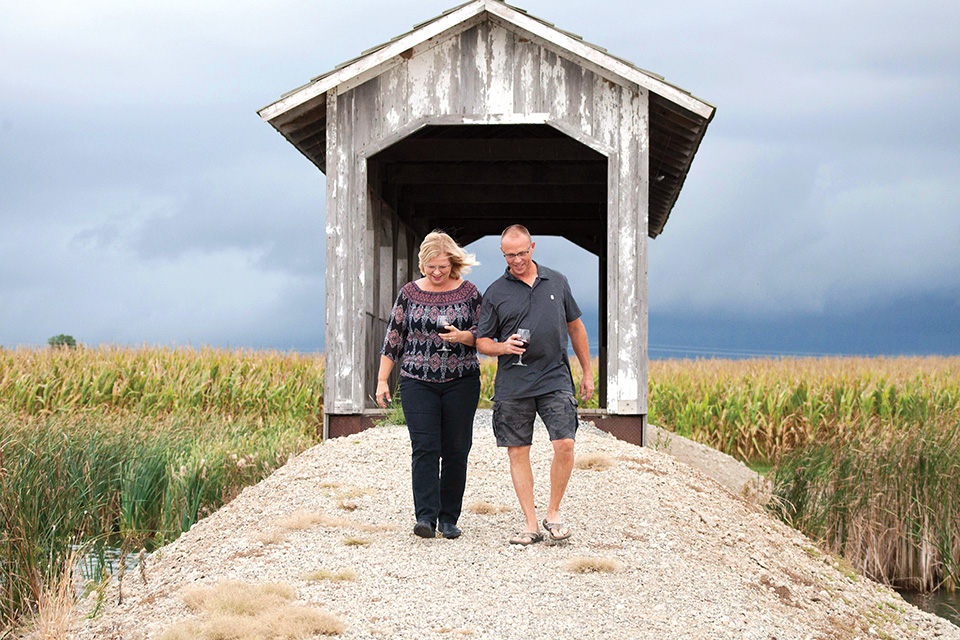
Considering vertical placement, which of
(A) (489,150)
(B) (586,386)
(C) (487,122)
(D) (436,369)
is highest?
(A) (489,150)

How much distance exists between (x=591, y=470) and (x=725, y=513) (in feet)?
4.10

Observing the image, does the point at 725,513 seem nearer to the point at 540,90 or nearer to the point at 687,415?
the point at 540,90

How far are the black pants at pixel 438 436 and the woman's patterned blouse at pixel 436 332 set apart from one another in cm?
8

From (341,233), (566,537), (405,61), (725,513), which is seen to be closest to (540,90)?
(405,61)

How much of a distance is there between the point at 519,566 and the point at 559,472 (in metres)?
0.69

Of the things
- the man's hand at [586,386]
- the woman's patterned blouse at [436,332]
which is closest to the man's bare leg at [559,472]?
the man's hand at [586,386]

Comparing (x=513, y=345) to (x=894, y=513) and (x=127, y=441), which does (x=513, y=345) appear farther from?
(x=127, y=441)

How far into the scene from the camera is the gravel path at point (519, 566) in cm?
500

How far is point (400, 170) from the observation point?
1368 centimetres

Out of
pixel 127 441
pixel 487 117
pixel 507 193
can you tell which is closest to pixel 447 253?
pixel 487 117

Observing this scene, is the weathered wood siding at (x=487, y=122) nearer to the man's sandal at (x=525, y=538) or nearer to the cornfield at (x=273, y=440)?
the cornfield at (x=273, y=440)

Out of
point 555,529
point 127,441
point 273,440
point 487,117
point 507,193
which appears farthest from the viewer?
point 507,193

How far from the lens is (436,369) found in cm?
619

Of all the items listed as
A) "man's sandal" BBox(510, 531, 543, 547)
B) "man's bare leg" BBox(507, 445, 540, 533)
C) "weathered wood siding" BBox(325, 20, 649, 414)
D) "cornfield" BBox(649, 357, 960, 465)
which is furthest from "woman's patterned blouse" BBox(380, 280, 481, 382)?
"cornfield" BBox(649, 357, 960, 465)
